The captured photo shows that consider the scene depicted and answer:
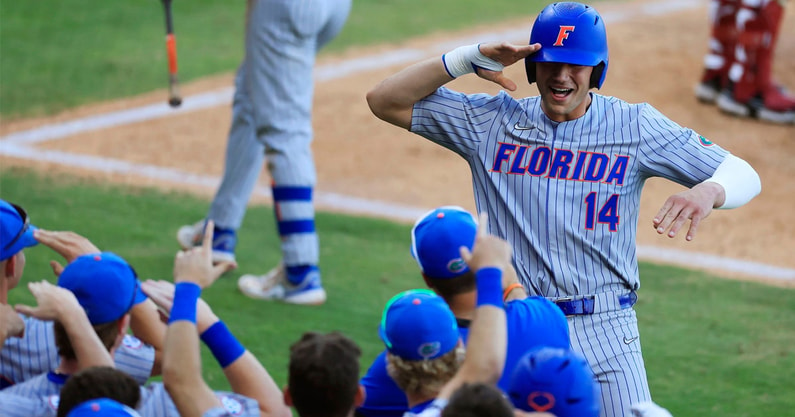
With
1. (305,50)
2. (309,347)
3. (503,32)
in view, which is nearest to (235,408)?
(309,347)

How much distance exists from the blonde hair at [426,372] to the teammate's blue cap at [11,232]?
1478 millimetres

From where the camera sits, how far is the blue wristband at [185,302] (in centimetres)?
312

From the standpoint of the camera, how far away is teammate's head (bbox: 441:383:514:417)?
8.44ft

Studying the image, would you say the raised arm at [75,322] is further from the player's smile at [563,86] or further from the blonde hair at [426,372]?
the player's smile at [563,86]

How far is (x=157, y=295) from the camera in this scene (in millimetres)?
3445

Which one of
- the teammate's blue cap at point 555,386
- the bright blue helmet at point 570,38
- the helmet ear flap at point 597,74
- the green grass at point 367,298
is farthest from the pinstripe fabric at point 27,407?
the helmet ear flap at point 597,74

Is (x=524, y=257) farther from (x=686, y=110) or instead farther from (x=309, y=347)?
(x=686, y=110)

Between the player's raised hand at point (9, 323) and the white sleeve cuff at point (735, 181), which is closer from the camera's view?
the player's raised hand at point (9, 323)

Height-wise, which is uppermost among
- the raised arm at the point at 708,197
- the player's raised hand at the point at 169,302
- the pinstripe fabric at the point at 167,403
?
the raised arm at the point at 708,197

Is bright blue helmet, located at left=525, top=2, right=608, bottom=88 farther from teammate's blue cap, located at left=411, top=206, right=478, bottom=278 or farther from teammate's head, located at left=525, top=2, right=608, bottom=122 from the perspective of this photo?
teammate's blue cap, located at left=411, top=206, right=478, bottom=278

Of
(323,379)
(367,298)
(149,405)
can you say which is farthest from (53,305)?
(367,298)

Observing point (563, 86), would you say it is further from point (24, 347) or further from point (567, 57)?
point (24, 347)

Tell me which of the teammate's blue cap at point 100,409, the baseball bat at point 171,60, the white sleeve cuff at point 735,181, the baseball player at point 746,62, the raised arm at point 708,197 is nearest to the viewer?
the teammate's blue cap at point 100,409

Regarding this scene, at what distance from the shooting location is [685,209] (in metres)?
3.53
